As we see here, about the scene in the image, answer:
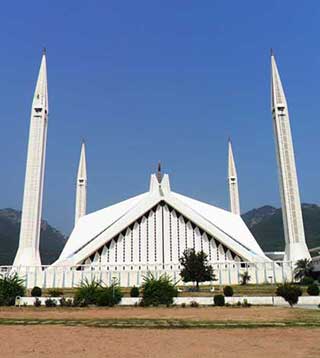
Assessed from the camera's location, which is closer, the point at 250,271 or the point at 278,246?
the point at 250,271

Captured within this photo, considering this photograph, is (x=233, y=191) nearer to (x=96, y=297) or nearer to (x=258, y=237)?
(x=96, y=297)

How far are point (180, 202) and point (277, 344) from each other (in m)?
24.6

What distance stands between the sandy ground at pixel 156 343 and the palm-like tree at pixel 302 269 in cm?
1859

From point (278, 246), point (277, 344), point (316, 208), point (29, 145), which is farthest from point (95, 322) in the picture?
point (316, 208)

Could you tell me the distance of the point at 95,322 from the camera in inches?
398

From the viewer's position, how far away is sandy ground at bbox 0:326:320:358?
20.5 ft

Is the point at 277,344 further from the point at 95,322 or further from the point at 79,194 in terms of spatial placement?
the point at 79,194

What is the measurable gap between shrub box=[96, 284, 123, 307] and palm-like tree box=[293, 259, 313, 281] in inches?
585

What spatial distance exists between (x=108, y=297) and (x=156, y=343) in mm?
7847

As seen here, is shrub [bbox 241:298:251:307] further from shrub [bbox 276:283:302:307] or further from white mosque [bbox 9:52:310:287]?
white mosque [bbox 9:52:310:287]

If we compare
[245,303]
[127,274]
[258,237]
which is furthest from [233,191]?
[258,237]

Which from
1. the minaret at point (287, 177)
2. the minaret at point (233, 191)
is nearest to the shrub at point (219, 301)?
the minaret at point (287, 177)

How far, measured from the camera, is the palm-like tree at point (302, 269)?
2598 cm

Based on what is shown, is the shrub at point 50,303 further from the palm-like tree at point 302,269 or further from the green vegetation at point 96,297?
the palm-like tree at point 302,269
